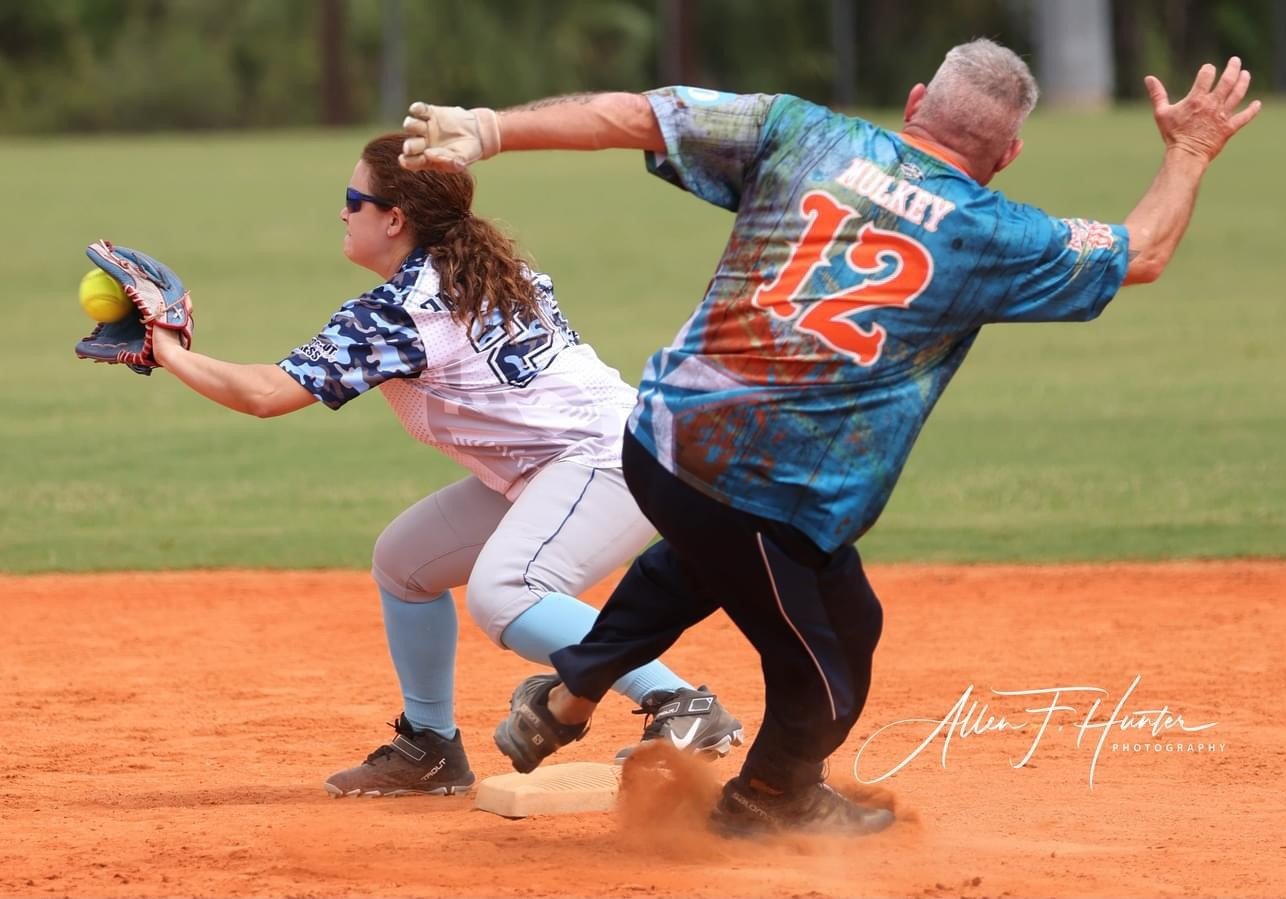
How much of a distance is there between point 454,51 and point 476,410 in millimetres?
45048

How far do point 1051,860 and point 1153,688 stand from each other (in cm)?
202

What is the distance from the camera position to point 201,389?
4387 millimetres

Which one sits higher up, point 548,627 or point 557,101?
point 557,101

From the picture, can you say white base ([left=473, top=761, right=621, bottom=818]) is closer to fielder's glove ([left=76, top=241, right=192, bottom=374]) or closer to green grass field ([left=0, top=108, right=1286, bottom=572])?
fielder's glove ([left=76, top=241, right=192, bottom=374])

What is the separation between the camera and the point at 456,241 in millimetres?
4723

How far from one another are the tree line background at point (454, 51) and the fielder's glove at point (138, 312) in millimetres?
41666

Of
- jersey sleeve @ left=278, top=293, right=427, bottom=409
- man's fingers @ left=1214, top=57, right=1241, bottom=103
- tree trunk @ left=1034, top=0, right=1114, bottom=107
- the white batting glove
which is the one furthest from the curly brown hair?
tree trunk @ left=1034, top=0, right=1114, bottom=107

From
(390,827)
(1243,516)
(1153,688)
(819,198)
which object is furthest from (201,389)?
(1243,516)

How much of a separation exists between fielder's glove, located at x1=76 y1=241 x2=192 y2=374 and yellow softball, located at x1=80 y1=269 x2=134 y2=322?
4 cm

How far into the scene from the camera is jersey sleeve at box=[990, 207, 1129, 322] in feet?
Answer: 13.0

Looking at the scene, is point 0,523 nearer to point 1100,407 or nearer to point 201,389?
point 201,389

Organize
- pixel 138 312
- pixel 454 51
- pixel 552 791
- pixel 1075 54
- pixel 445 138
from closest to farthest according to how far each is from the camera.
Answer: pixel 445 138 → pixel 138 312 → pixel 552 791 → pixel 1075 54 → pixel 454 51

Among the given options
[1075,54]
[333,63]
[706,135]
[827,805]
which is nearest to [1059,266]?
[706,135]

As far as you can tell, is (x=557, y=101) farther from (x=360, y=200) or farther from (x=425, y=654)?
(x=425, y=654)
